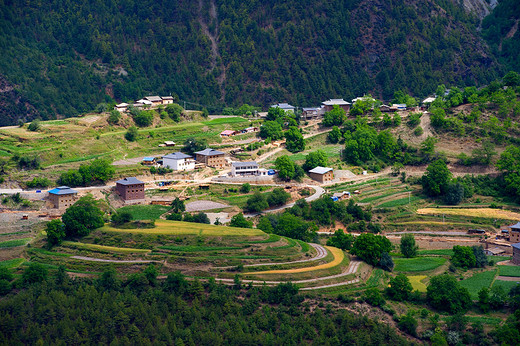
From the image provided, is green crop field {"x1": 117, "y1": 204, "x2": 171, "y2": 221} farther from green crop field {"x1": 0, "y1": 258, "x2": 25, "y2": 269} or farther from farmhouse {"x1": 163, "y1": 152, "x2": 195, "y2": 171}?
green crop field {"x1": 0, "y1": 258, "x2": 25, "y2": 269}

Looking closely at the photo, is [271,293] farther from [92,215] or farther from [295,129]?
[295,129]

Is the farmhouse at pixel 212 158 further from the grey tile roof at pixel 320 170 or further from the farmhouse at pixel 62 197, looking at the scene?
the farmhouse at pixel 62 197

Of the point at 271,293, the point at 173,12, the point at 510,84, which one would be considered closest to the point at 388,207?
the point at 271,293

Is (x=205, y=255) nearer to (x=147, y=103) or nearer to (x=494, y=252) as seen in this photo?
(x=494, y=252)

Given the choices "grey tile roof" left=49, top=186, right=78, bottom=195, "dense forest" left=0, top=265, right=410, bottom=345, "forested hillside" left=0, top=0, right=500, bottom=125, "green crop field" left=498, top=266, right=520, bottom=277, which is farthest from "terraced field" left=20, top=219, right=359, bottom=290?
"forested hillside" left=0, top=0, right=500, bottom=125

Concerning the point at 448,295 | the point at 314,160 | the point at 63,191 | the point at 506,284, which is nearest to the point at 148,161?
the point at 63,191
